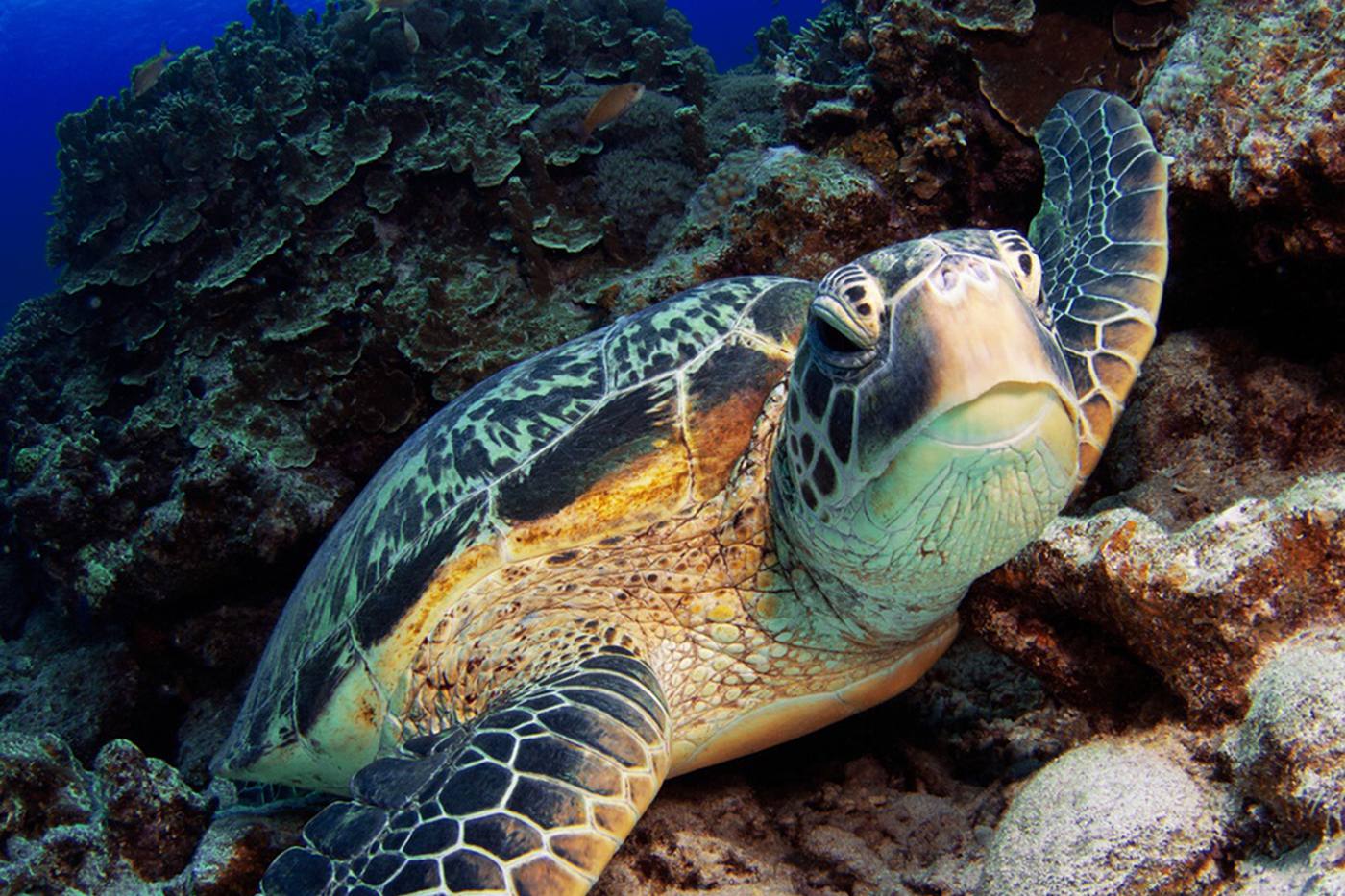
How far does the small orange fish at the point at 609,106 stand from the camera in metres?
5.00

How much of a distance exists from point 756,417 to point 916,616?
2.18ft

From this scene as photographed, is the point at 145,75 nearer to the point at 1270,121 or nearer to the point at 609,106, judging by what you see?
the point at 609,106

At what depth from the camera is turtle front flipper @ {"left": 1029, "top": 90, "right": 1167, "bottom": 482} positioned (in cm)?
197

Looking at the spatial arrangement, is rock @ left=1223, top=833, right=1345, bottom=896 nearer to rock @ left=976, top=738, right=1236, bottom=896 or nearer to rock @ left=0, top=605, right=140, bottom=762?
rock @ left=976, top=738, right=1236, bottom=896

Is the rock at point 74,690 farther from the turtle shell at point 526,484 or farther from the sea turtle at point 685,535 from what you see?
the turtle shell at point 526,484

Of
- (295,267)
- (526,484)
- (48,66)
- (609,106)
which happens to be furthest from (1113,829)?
(48,66)

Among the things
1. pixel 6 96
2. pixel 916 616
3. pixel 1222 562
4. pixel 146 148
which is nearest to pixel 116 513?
pixel 146 148

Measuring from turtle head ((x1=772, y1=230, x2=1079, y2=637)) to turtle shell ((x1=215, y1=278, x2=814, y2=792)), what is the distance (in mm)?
544

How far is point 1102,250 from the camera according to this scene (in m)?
2.20

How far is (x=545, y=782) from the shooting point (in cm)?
140

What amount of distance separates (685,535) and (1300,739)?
132 centimetres

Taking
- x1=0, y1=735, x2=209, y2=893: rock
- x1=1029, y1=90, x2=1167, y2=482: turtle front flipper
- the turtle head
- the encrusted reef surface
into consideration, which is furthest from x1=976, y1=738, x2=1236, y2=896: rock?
x1=0, y1=735, x2=209, y2=893: rock

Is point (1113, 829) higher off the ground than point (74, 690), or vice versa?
point (74, 690)

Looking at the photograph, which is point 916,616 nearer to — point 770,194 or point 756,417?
point 756,417
